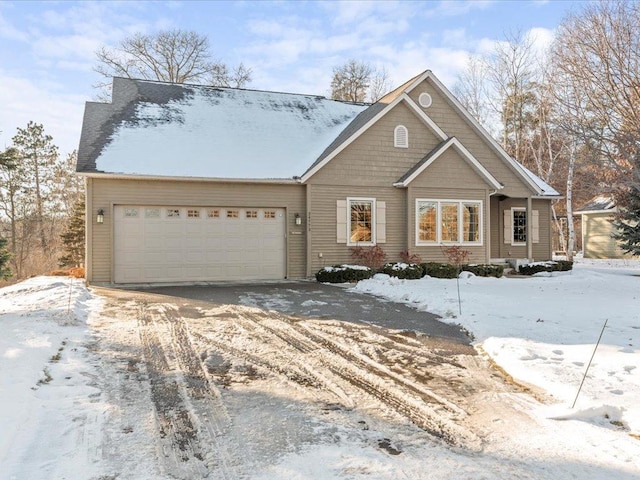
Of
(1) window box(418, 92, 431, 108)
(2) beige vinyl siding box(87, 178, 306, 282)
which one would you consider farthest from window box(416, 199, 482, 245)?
(2) beige vinyl siding box(87, 178, 306, 282)

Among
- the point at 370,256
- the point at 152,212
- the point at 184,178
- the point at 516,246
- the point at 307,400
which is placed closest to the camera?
the point at 307,400

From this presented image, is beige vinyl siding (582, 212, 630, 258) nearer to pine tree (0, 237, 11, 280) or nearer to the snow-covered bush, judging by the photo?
the snow-covered bush

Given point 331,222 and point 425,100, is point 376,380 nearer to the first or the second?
point 331,222

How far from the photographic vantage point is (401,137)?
1438 centimetres

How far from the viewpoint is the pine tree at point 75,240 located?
2214 centimetres

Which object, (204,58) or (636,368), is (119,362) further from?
(204,58)

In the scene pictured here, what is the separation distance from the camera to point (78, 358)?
490cm

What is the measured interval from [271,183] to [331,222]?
218cm

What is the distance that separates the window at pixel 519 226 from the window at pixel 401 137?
5785 mm

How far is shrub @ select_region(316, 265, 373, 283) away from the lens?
1264 centimetres

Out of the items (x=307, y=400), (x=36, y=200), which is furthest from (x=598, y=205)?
(x=36, y=200)

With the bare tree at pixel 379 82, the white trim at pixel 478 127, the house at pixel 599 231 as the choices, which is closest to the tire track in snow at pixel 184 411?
the white trim at pixel 478 127

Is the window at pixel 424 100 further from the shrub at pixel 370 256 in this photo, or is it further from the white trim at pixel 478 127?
the shrub at pixel 370 256

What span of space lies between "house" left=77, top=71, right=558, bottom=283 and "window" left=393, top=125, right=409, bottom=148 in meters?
0.06
